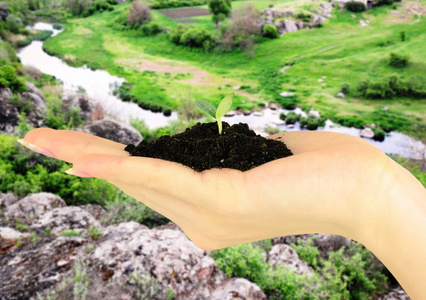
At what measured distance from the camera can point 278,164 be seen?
95 cm

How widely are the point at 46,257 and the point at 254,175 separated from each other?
1819mm

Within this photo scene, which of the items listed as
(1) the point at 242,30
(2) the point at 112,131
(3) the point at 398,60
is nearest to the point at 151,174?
(2) the point at 112,131

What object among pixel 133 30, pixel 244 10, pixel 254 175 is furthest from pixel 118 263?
pixel 133 30

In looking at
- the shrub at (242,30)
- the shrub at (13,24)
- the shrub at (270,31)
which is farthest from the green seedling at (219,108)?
the shrub at (13,24)

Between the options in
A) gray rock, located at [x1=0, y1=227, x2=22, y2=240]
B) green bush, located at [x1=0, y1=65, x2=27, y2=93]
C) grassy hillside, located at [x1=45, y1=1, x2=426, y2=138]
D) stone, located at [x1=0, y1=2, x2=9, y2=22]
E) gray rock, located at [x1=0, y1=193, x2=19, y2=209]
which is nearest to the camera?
gray rock, located at [x1=0, y1=227, x2=22, y2=240]

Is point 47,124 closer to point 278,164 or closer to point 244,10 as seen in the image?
point 278,164

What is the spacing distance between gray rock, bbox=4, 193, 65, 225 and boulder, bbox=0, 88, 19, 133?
2.93m

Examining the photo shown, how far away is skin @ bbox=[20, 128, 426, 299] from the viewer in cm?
81

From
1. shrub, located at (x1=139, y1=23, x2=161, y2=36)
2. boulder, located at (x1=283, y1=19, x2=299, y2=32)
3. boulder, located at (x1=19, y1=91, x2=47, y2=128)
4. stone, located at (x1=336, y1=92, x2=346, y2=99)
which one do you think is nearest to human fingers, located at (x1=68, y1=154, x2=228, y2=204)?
boulder, located at (x1=19, y1=91, x2=47, y2=128)

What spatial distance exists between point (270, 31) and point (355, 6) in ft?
12.9

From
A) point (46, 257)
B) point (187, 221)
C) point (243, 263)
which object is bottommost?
point (243, 263)

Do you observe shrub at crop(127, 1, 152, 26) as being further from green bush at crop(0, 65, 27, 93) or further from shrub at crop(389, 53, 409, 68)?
shrub at crop(389, 53, 409, 68)

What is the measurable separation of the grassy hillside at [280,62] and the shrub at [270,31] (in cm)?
26

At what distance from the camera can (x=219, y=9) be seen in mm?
15008
